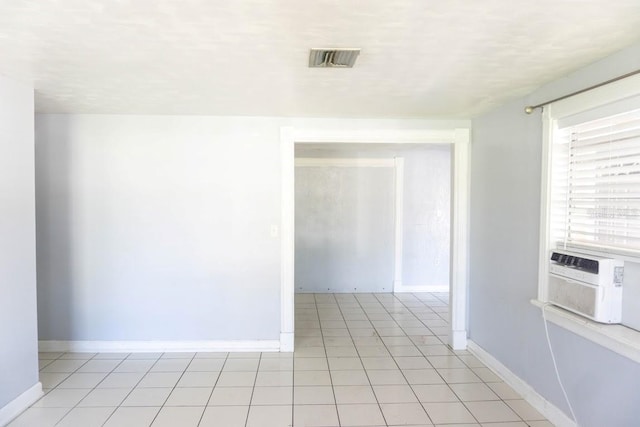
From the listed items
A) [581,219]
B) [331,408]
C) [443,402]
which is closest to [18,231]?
[331,408]

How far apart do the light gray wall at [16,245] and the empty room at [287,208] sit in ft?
0.04

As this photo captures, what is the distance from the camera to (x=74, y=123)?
328cm

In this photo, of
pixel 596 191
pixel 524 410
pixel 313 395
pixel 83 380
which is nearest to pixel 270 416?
pixel 313 395

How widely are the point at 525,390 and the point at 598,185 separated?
4.79 feet

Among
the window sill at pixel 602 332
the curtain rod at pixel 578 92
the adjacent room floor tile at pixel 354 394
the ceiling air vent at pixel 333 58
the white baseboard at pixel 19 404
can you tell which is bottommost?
the adjacent room floor tile at pixel 354 394

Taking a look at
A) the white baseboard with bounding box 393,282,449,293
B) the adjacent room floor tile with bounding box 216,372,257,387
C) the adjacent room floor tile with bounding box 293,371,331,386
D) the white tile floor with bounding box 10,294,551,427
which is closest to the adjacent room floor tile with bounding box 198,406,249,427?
the white tile floor with bounding box 10,294,551,427

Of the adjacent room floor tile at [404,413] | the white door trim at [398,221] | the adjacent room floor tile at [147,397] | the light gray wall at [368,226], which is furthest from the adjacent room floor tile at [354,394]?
the white door trim at [398,221]

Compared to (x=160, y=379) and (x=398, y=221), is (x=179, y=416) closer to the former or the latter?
(x=160, y=379)

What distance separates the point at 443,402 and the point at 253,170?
2276 mm

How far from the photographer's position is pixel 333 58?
1953 mm

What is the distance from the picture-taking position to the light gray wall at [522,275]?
1.92 meters

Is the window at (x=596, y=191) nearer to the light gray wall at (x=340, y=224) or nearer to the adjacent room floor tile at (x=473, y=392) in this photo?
the adjacent room floor tile at (x=473, y=392)

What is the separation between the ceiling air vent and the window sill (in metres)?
1.78

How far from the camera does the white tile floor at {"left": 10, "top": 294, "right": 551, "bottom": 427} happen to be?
2.38 m
